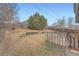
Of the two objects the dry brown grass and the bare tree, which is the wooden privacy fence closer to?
the dry brown grass

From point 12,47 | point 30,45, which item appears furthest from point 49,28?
point 12,47

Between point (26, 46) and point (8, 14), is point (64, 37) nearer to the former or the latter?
point (26, 46)

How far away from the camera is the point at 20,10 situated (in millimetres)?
963

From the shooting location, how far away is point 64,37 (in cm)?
95

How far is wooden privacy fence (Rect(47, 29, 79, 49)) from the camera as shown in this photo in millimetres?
950

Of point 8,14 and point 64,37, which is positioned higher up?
point 8,14

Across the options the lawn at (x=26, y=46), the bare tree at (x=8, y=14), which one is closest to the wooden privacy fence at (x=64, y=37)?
the lawn at (x=26, y=46)

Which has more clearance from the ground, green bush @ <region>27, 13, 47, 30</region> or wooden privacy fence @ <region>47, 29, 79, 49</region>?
green bush @ <region>27, 13, 47, 30</region>

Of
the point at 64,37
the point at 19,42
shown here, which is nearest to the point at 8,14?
the point at 19,42

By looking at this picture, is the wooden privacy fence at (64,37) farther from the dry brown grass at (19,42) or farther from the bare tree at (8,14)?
the bare tree at (8,14)

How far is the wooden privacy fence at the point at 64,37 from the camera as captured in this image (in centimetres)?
95

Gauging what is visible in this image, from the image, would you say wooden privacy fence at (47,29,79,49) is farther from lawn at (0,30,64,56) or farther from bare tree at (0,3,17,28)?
bare tree at (0,3,17,28)

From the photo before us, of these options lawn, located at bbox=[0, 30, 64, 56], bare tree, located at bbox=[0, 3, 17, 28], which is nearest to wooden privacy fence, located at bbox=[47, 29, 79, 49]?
lawn, located at bbox=[0, 30, 64, 56]

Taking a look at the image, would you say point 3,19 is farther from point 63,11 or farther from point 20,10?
point 63,11
